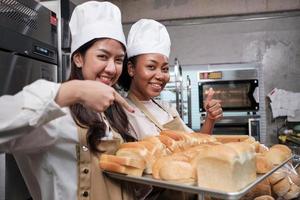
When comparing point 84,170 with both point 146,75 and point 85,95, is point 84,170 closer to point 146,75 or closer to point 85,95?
point 85,95

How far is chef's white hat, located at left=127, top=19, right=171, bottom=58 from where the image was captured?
4.72ft

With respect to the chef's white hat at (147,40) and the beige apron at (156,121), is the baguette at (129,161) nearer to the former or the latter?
the beige apron at (156,121)

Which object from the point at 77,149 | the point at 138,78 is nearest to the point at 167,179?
the point at 77,149

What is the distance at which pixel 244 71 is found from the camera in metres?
3.18

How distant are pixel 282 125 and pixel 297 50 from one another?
82 centimetres

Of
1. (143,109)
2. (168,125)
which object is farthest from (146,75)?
(168,125)

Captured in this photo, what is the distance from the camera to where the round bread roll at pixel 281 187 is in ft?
3.70

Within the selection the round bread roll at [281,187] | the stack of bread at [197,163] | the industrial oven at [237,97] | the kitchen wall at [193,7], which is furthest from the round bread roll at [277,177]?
the kitchen wall at [193,7]

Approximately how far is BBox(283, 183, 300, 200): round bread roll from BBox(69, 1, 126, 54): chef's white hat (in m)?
0.81

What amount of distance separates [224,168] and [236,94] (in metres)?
2.53

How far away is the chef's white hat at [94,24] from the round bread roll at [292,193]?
2.66 feet

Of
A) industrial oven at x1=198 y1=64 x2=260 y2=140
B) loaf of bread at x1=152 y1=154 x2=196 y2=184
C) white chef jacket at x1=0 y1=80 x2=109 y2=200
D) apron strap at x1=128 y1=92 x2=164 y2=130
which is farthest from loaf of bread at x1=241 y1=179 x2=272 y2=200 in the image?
industrial oven at x1=198 y1=64 x2=260 y2=140

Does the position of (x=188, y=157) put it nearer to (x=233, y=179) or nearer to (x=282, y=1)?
(x=233, y=179)

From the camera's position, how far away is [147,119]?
142 centimetres
